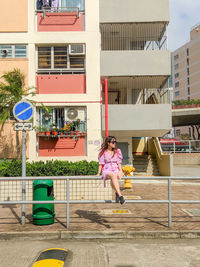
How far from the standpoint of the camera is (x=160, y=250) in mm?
4926

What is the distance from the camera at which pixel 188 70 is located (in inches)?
3231

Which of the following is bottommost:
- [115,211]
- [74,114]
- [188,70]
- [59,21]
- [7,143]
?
[115,211]

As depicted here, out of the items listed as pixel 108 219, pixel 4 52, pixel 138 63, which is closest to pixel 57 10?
pixel 4 52

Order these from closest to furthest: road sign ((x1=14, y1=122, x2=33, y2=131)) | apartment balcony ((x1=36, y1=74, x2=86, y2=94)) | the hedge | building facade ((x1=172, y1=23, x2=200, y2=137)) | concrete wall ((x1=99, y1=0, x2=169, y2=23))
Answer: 1. road sign ((x1=14, y1=122, x2=33, y2=131))
2. the hedge
3. apartment balcony ((x1=36, y1=74, x2=86, y2=94))
4. concrete wall ((x1=99, y1=0, x2=169, y2=23))
5. building facade ((x1=172, y1=23, x2=200, y2=137))

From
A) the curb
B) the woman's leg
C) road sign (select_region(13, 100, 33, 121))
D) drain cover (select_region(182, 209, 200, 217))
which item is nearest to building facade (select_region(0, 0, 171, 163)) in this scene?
drain cover (select_region(182, 209, 200, 217))

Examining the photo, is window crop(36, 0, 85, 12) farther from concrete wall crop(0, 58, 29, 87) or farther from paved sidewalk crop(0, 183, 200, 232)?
paved sidewalk crop(0, 183, 200, 232)

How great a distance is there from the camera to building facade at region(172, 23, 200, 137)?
77.4 meters

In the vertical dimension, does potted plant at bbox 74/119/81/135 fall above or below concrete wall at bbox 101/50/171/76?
below

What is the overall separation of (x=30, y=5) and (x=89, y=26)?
3177mm

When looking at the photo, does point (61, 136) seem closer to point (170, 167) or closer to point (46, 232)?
point (170, 167)

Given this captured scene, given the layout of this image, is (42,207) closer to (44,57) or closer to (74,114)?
(74,114)

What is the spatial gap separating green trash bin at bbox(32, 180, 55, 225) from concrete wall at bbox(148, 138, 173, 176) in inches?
423

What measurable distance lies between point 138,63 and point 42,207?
10.3 meters

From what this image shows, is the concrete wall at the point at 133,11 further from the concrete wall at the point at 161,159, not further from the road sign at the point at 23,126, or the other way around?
the road sign at the point at 23,126
